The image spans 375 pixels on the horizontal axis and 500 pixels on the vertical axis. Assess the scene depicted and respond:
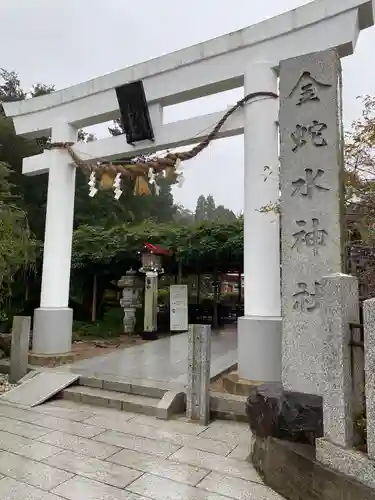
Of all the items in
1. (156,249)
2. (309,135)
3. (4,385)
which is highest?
(309,135)

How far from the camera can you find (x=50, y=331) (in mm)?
7328

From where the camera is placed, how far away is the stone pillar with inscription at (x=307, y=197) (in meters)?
3.79

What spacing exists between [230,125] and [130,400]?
14.3ft

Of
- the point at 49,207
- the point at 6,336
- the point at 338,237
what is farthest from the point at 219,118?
the point at 6,336

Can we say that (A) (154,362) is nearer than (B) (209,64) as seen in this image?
No

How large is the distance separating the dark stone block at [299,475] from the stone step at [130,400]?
1.69 meters

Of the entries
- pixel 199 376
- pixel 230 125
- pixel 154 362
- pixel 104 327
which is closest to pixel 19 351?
pixel 154 362

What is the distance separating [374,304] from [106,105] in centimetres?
642

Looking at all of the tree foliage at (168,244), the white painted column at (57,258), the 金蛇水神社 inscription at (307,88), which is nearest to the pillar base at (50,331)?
the white painted column at (57,258)

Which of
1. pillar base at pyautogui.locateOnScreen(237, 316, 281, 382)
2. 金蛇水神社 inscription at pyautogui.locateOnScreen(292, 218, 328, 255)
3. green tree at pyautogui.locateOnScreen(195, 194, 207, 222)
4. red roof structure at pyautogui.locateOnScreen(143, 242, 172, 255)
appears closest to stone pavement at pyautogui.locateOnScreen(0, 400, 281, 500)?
pillar base at pyautogui.locateOnScreen(237, 316, 281, 382)

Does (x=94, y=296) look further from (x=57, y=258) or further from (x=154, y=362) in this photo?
(x=154, y=362)

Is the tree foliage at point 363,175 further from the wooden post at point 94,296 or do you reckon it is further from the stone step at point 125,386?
the wooden post at point 94,296

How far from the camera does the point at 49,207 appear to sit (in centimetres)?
772

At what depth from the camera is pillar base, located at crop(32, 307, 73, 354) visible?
731cm
